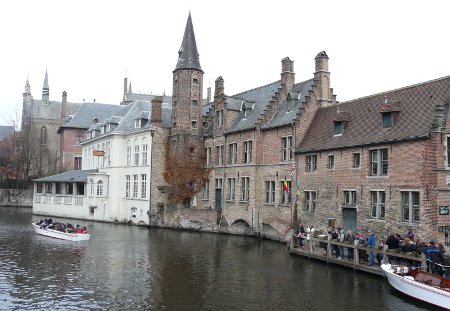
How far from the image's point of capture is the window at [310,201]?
32062 millimetres

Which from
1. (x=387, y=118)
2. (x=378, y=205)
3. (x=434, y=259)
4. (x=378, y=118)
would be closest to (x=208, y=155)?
(x=378, y=118)

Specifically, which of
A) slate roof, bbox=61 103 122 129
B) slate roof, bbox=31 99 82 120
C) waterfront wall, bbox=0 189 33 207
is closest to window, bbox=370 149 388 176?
slate roof, bbox=61 103 122 129

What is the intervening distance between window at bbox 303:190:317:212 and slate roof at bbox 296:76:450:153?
2.89 metres

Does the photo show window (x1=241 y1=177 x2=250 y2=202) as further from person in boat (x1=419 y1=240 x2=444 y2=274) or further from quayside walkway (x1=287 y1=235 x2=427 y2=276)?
person in boat (x1=419 y1=240 x2=444 y2=274)

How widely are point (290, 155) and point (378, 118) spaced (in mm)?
7384

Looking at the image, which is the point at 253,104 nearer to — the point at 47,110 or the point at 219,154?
the point at 219,154

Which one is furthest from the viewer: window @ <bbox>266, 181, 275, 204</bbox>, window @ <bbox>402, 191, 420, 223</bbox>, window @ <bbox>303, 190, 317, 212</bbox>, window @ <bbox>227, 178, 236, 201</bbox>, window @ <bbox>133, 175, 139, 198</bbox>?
window @ <bbox>133, 175, 139, 198</bbox>

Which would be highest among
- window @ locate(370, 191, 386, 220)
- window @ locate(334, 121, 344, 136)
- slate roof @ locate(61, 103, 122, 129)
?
slate roof @ locate(61, 103, 122, 129)

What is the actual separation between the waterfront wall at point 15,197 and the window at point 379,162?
183 ft

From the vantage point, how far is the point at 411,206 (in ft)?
81.1

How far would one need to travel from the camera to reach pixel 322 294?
18.9 meters

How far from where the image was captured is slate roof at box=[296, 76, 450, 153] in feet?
84.0

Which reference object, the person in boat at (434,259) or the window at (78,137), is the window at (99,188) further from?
the person in boat at (434,259)

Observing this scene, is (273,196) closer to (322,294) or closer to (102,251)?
(102,251)
